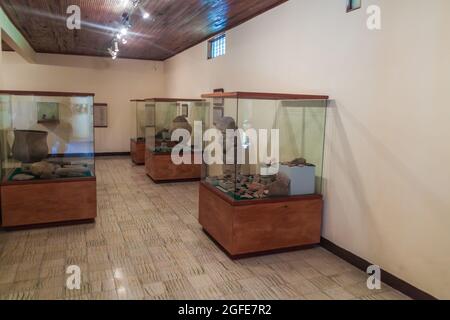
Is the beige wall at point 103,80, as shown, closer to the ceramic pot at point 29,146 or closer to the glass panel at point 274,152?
the ceramic pot at point 29,146

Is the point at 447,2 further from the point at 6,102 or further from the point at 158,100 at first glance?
the point at 158,100

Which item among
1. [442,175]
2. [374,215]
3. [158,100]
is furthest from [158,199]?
[442,175]

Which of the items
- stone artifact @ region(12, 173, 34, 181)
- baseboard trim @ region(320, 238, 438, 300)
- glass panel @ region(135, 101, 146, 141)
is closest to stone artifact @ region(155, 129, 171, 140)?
glass panel @ region(135, 101, 146, 141)

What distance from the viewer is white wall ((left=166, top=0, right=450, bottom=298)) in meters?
2.77

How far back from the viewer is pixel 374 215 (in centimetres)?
340

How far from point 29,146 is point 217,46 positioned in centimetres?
418

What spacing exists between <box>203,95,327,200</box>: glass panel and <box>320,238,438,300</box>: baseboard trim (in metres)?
0.66

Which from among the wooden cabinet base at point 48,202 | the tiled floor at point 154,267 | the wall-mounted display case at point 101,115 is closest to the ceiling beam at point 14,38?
the wall-mounted display case at point 101,115

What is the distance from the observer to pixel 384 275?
331 centimetres

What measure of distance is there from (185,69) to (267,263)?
6713mm

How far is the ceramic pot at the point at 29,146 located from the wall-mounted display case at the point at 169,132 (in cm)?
271

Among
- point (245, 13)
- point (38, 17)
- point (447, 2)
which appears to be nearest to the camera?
point (447, 2)

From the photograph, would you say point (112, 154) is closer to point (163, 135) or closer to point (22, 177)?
point (163, 135)
